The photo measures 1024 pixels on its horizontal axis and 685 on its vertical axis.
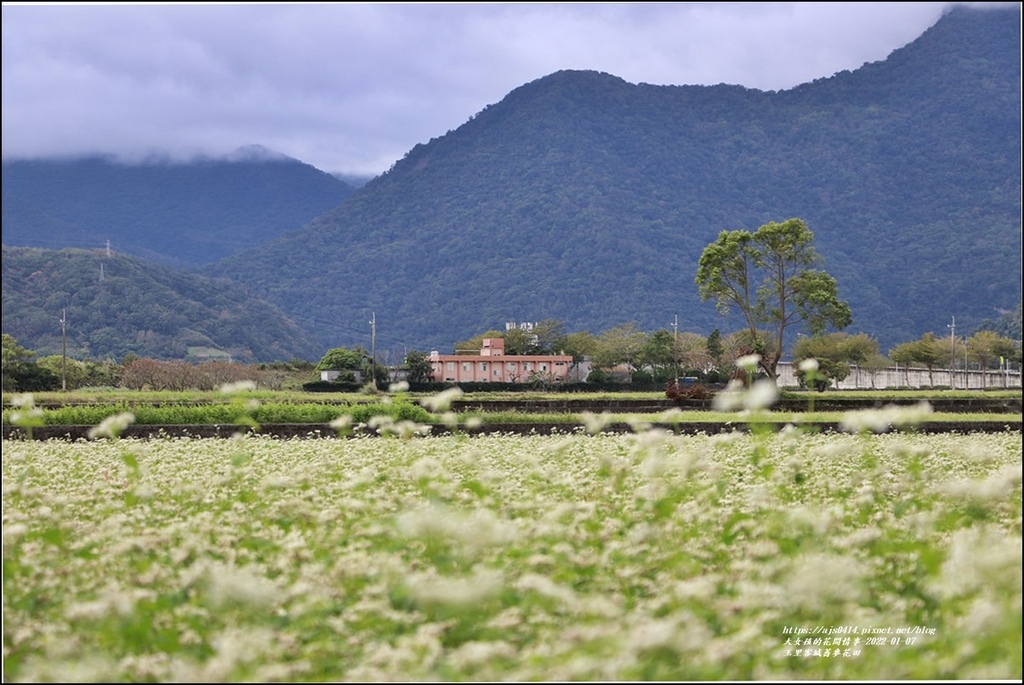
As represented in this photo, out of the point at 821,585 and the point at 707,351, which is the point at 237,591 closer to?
the point at 821,585

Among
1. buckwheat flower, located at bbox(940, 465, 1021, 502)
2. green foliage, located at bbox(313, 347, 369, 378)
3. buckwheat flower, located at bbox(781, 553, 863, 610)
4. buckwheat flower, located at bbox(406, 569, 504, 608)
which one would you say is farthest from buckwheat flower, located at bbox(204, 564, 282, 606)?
green foliage, located at bbox(313, 347, 369, 378)

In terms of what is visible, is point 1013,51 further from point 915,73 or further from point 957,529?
point 957,529

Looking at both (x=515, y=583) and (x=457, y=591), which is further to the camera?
(x=515, y=583)

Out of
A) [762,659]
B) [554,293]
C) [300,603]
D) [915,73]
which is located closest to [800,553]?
[762,659]


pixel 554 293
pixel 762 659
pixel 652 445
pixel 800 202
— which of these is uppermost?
pixel 800 202

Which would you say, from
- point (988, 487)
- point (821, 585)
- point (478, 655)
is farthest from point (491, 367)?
point (478, 655)

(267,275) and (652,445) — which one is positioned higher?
(267,275)
